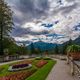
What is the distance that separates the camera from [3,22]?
220 feet

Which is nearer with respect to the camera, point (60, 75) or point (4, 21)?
point (60, 75)

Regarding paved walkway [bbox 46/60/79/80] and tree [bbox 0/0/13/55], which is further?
tree [bbox 0/0/13/55]

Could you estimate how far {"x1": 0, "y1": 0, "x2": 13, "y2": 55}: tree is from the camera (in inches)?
2607

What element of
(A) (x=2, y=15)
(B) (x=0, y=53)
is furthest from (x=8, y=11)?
(B) (x=0, y=53)

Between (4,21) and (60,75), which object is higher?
(4,21)

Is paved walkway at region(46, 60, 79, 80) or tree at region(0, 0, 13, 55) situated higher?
tree at region(0, 0, 13, 55)

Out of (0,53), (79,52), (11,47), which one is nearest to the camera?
(79,52)

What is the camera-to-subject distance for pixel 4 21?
67.6 meters

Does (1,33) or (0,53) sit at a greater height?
(1,33)

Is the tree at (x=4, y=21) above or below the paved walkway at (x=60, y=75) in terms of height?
above

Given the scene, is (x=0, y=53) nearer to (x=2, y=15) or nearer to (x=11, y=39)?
(x=11, y=39)

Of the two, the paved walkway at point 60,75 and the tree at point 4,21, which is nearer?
the paved walkway at point 60,75

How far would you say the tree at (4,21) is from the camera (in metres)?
66.2

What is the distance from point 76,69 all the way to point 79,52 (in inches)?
581
